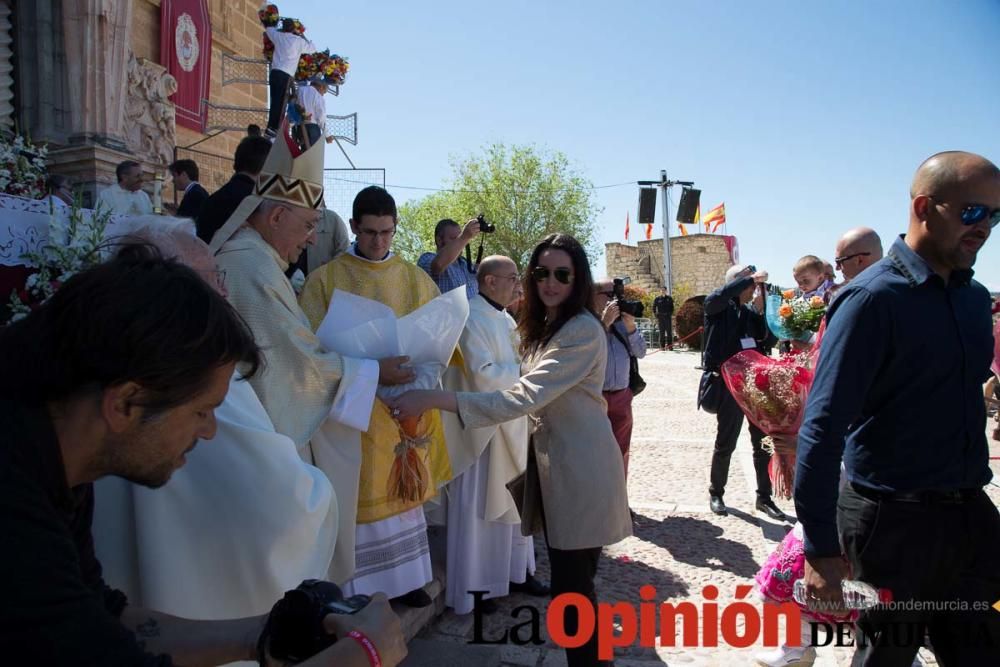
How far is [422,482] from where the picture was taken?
3467 mm

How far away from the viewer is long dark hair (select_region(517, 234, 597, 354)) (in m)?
2.93

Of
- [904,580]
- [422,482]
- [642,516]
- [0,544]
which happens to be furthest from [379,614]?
[642,516]

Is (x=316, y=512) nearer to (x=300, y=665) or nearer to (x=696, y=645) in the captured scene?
(x=300, y=665)

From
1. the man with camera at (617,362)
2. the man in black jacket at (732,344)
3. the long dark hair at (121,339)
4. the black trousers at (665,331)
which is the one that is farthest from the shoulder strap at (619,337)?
the black trousers at (665,331)

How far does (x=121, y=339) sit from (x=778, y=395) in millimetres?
3433

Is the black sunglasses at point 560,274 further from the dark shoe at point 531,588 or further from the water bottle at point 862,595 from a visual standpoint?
the dark shoe at point 531,588

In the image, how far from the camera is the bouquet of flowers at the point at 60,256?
95.5 inches

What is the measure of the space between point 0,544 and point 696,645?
10.7 feet

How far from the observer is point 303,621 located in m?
1.35

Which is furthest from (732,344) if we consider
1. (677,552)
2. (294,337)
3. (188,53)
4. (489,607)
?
(188,53)

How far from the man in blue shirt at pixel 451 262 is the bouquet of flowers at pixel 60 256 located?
7.91 ft

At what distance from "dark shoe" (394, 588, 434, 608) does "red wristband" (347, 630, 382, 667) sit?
2.36 m

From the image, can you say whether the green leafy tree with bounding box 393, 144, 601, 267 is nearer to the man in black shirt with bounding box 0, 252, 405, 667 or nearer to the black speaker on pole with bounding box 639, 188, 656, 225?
the black speaker on pole with bounding box 639, 188, 656, 225

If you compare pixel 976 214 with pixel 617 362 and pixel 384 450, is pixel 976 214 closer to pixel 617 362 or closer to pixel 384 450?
pixel 384 450
